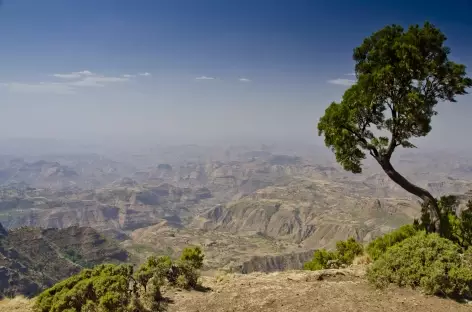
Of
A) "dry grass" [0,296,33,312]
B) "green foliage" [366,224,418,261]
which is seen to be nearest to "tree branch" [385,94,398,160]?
"green foliage" [366,224,418,261]

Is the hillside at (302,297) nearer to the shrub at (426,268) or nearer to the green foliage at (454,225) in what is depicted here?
the shrub at (426,268)

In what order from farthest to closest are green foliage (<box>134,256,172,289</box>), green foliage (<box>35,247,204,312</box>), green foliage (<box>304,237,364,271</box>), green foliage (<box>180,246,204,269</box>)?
green foliage (<box>304,237,364,271</box>)
green foliage (<box>180,246,204,269</box>)
green foliage (<box>134,256,172,289</box>)
green foliage (<box>35,247,204,312</box>)

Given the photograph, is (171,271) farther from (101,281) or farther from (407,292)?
(407,292)

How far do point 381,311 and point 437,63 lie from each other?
50.3ft

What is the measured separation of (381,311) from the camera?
12469mm

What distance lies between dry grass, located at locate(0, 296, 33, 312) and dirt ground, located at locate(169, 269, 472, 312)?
732 centimetres

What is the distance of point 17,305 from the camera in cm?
1695

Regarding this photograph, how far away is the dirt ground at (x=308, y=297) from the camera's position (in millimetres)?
12930

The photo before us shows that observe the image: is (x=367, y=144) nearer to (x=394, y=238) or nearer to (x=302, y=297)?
(x=394, y=238)

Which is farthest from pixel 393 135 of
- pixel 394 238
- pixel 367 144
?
pixel 394 238

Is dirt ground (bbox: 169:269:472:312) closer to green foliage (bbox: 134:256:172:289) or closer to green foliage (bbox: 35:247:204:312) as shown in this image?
green foliage (bbox: 35:247:204:312)

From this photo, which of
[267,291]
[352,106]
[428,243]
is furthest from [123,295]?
Answer: [352,106]

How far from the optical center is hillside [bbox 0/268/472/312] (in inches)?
510

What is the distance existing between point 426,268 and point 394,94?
37.1 feet
